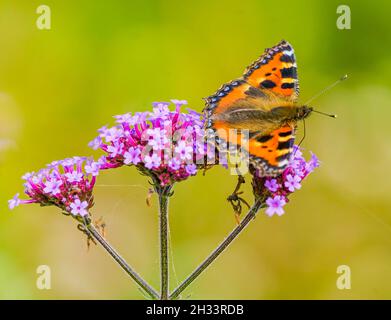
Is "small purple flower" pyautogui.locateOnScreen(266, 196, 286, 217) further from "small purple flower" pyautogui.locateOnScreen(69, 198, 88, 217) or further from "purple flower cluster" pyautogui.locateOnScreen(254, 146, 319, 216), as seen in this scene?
"small purple flower" pyautogui.locateOnScreen(69, 198, 88, 217)

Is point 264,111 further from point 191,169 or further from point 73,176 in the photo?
point 73,176

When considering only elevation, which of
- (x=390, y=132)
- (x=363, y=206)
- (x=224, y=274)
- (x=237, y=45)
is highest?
(x=237, y=45)

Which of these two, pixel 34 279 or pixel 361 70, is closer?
pixel 34 279

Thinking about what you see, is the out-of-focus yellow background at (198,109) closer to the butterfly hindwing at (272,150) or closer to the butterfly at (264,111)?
the butterfly at (264,111)

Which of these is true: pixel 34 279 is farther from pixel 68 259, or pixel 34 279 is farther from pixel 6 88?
pixel 6 88

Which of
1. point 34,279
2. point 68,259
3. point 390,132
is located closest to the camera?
point 34,279

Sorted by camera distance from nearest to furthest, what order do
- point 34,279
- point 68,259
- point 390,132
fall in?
point 34,279 → point 68,259 → point 390,132

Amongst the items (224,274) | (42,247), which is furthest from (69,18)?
(224,274)

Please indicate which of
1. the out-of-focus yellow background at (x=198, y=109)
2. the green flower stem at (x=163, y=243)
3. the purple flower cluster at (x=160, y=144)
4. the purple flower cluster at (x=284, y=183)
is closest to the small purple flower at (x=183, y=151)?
the purple flower cluster at (x=160, y=144)
